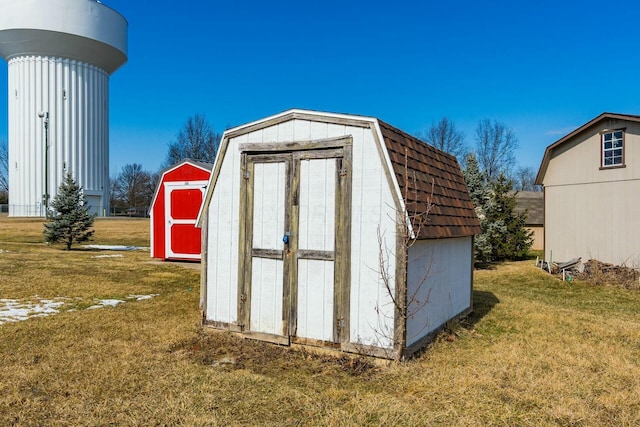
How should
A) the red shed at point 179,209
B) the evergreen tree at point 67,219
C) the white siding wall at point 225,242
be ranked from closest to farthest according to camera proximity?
the white siding wall at point 225,242 < the red shed at point 179,209 < the evergreen tree at point 67,219

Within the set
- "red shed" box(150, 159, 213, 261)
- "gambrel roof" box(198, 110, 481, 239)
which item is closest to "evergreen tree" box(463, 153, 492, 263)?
"red shed" box(150, 159, 213, 261)

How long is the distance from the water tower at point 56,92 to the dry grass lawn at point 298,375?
37786 mm

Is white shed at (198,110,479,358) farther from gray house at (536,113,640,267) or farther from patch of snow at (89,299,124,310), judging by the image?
gray house at (536,113,640,267)

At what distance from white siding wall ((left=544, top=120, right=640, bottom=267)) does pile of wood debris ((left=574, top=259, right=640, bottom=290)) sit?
34 cm

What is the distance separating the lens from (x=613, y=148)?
1382 centimetres

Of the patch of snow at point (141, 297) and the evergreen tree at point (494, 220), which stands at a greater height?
the evergreen tree at point (494, 220)

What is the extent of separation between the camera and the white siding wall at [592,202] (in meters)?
13.2

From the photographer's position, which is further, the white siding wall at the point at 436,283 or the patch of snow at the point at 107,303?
the patch of snow at the point at 107,303

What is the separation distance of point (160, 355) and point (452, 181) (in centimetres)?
501

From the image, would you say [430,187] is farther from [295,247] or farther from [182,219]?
[182,219]

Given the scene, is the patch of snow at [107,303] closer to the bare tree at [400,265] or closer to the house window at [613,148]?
the bare tree at [400,265]

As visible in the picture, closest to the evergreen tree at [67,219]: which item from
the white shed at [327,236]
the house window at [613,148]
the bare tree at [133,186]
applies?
the white shed at [327,236]

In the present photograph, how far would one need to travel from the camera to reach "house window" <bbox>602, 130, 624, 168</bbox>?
44.5 ft

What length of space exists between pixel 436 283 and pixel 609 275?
9644 millimetres
